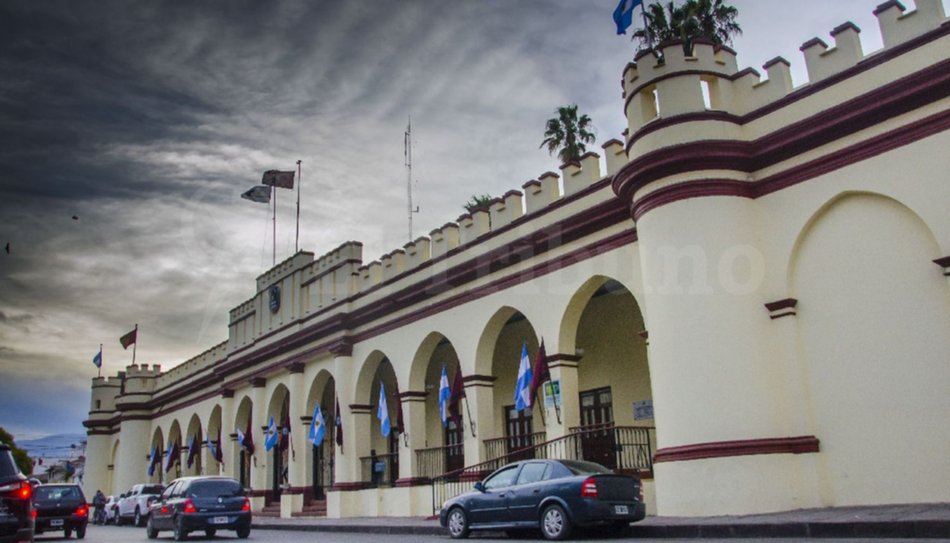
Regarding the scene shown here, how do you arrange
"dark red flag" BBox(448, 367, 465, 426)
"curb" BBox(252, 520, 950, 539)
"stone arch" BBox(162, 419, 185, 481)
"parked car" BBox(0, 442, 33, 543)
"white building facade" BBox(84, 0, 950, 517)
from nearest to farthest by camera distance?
1. "parked car" BBox(0, 442, 33, 543)
2. "curb" BBox(252, 520, 950, 539)
3. "white building facade" BBox(84, 0, 950, 517)
4. "dark red flag" BBox(448, 367, 465, 426)
5. "stone arch" BBox(162, 419, 185, 481)

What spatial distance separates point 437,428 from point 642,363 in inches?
327

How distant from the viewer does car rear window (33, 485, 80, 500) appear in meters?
20.5

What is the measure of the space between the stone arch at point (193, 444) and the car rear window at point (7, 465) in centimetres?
3124

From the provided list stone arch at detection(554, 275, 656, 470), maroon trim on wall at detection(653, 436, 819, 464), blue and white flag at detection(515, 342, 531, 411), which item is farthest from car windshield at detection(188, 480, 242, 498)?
maroon trim on wall at detection(653, 436, 819, 464)

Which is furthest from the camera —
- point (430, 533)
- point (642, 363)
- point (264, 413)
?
point (264, 413)

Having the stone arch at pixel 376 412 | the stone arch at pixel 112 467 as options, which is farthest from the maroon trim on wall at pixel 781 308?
the stone arch at pixel 112 467

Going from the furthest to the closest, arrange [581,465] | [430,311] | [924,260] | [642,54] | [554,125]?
[554,125], [430,311], [642,54], [581,465], [924,260]

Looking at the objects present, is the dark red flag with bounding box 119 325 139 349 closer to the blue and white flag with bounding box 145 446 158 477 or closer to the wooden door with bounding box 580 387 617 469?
the blue and white flag with bounding box 145 446 158 477

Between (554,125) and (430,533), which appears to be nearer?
(430,533)

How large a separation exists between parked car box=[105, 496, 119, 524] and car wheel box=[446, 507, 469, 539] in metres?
22.0

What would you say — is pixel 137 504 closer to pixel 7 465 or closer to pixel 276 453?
pixel 276 453

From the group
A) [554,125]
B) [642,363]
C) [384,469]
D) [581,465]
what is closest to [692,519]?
[581,465]

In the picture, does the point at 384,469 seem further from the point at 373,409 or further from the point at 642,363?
the point at 642,363

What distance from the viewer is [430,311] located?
73.3ft
